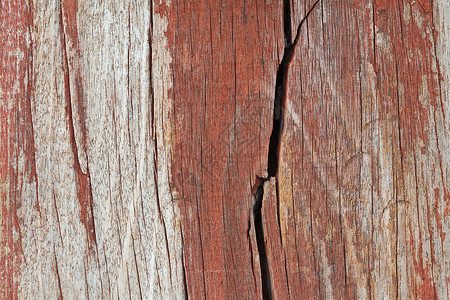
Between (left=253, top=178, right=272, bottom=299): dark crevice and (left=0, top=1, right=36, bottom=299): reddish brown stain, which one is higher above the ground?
(left=0, top=1, right=36, bottom=299): reddish brown stain

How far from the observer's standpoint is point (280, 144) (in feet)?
4.44

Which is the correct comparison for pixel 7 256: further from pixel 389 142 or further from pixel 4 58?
pixel 389 142

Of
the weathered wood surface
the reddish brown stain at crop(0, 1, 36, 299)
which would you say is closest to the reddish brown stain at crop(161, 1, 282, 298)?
the weathered wood surface

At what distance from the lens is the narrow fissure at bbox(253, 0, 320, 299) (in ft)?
4.43

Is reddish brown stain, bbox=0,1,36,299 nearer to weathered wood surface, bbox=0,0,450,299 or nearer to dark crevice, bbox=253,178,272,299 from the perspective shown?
weathered wood surface, bbox=0,0,450,299

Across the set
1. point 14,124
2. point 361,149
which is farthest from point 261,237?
point 14,124

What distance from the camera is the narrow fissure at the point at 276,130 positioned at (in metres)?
1.35

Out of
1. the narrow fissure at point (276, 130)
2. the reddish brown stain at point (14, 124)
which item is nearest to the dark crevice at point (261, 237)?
the narrow fissure at point (276, 130)

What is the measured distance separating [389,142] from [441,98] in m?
0.22

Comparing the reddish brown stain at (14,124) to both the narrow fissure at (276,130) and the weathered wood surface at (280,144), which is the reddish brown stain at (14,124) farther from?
the narrow fissure at (276,130)

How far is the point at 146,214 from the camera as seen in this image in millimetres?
1382

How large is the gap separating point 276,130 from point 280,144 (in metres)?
0.05

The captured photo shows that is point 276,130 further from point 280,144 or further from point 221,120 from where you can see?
point 221,120

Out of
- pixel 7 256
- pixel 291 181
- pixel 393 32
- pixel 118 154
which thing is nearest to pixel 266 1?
pixel 393 32
